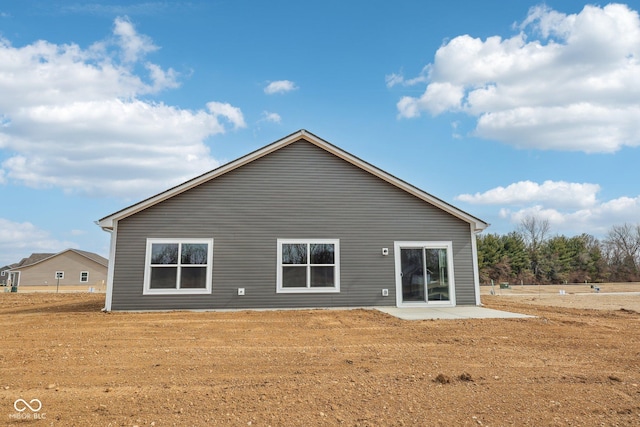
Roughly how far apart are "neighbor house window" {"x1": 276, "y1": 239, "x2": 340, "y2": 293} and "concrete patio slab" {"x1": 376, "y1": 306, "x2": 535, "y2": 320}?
6.14 feet

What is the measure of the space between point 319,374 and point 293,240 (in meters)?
7.44

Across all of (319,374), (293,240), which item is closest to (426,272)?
(293,240)

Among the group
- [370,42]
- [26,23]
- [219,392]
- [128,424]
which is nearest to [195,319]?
[219,392]

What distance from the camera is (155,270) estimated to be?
11930 millimetres

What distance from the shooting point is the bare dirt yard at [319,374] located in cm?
390

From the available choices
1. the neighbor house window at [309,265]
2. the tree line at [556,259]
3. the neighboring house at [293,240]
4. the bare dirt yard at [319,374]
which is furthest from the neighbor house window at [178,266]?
the tree line at [556,259]

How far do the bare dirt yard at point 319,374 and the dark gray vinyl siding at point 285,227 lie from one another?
2818 mm

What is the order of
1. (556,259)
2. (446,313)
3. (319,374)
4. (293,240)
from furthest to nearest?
(556,259) → (293,240) → (446,313) → (319,374)

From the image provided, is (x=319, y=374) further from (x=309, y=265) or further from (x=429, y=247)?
(x=429, y=247)

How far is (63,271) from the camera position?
154 feet

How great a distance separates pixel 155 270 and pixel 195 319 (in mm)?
2642

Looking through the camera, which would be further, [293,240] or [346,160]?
[346,160]

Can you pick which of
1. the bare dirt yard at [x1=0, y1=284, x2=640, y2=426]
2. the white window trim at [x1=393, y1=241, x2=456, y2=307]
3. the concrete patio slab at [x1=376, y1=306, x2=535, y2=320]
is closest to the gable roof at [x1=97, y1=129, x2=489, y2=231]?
the white window trim at [x1=393, y1=241, x2=456, y2=307]

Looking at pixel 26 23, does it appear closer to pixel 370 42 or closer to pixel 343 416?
pixel 370 42
